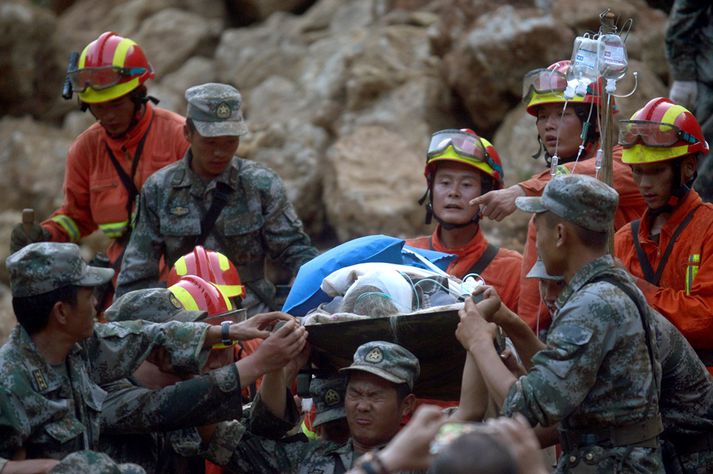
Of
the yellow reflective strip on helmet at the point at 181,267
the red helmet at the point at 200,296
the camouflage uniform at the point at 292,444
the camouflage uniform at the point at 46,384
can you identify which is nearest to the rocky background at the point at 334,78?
the yellow reflective strip on helmet at the point at 181,267

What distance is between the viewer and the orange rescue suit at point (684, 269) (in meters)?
6.28

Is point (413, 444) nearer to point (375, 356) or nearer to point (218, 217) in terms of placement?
point (375, 356)

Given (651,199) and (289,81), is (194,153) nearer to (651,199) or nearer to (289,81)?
(651,199)

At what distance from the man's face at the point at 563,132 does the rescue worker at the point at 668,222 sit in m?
0.55

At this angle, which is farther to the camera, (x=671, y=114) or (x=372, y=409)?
(x=671, y=114)

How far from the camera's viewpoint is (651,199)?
664 cm

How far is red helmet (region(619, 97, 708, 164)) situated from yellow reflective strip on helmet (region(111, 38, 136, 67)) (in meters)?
3.58

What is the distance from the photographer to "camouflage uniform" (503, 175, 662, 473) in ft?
16.4

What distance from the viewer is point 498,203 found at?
660cm

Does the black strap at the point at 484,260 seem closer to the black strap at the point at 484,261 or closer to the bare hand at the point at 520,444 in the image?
the black strap at the point at 484,261

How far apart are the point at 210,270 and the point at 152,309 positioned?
1.23m

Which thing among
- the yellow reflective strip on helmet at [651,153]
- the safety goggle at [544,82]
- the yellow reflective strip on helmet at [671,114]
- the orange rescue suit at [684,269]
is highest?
the yellow reflective strip on helmet at [671,114]

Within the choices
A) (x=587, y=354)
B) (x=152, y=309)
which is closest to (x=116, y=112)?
(x=152, y=309)

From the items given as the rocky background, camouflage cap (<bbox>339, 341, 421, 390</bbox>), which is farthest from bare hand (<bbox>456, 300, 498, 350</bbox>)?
the rocky background
